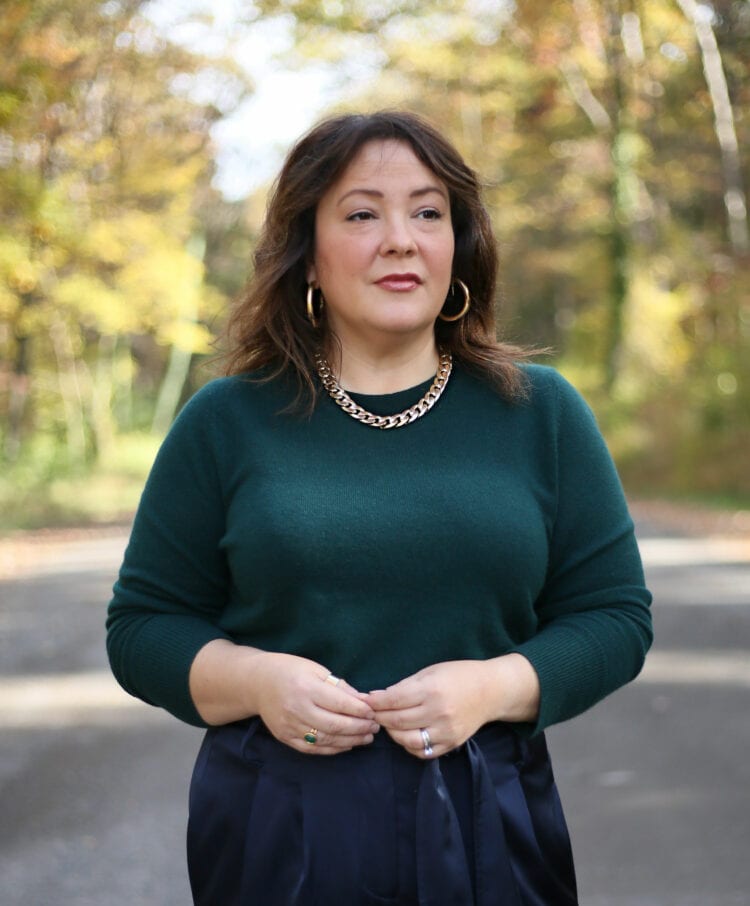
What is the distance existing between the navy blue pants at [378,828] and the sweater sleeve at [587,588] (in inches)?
Answer: 5.8

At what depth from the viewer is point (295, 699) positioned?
2217 millimetres

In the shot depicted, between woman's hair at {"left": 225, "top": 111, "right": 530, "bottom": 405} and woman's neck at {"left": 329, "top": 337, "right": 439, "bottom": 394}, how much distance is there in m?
0.06

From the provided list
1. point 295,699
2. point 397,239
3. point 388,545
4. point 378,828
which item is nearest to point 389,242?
point 397,239

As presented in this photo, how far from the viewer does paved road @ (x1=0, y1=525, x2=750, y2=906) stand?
464 centimetres

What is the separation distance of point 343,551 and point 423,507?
0.16 m

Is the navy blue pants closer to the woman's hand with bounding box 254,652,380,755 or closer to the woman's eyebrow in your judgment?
the woman's hand with bounding box 254,652,380,755

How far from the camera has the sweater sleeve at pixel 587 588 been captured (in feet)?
7.78

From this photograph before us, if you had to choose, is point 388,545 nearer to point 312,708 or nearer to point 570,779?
point 312,708

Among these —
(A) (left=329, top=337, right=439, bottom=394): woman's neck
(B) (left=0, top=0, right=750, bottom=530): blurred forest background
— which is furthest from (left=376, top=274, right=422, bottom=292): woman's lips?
(B) (left=0, top=0, right=750, bottom=530): blurred forest background

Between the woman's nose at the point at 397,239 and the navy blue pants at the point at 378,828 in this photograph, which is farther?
the woman's nose at the point at 397,239

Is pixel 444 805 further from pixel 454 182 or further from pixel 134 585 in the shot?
pixel 454 182

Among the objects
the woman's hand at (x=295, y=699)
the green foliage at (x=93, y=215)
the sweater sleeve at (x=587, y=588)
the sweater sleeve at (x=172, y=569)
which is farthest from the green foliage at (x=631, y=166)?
the woman's hand at (x=295, y=699)

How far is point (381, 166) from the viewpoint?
249cm

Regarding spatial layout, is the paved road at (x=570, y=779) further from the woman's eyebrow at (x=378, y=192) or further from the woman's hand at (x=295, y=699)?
the woman's eyebrow at (x=378, y=192)
